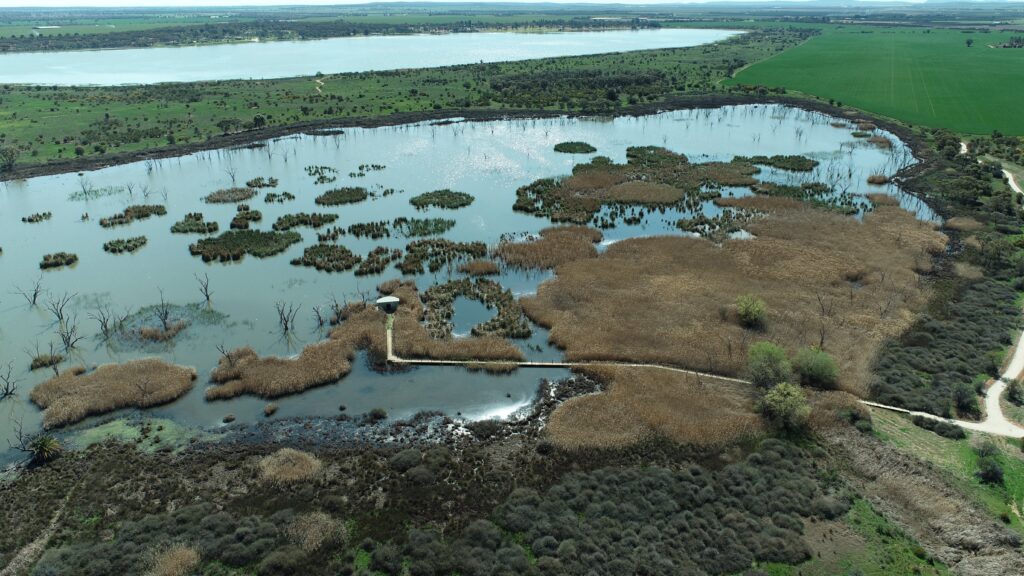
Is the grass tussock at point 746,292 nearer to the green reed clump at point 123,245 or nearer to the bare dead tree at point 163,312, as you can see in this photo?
A: the bare dead tree at point 163,312

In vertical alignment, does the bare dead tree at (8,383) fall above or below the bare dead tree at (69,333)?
below

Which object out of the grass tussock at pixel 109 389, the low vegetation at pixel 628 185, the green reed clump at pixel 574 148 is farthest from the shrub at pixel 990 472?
the green reed clump at pixel 574 148

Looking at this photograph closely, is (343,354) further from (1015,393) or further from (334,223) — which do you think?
(1015,393)

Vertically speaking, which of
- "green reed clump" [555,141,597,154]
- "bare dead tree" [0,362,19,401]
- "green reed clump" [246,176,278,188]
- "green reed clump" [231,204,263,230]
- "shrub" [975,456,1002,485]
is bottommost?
"shrub" [975,456,1002,485]

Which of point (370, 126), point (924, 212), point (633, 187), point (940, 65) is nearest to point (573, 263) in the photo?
point (633, 187)

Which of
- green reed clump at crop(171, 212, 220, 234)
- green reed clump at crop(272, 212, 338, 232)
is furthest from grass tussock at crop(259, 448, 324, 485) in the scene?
green reed clump at crop(171, 212, 220, 234)

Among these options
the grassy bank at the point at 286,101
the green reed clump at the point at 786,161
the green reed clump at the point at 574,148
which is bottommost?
the green reed clump at the point at 786,161

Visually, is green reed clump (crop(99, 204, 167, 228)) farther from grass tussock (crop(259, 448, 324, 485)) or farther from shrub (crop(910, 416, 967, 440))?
shrub (crop(910, 416, 967, 440))

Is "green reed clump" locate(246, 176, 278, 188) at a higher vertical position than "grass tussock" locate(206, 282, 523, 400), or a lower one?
higher
